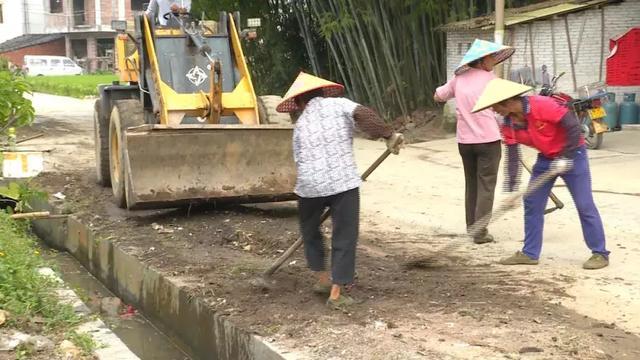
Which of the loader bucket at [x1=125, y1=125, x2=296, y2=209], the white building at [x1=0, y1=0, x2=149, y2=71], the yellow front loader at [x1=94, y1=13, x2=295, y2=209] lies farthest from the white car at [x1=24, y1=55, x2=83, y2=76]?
the loader bucket at [x1=125, y1=125, x2=296, y2=209]

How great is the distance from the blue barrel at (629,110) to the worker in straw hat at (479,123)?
7.11 metres

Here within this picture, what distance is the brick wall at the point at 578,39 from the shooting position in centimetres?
1295

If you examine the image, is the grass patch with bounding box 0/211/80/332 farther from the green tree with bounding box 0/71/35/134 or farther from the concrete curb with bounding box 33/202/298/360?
the green tree with bounding box 0/71/35/134

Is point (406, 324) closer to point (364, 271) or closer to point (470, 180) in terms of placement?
point (364, 271)

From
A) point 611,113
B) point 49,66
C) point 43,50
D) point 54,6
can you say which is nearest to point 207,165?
point 611,113

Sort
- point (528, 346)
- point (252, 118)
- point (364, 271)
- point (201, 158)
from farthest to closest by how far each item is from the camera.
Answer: point (252, 118) < point (201, 158) < point (364, 271) < point (528, 346)

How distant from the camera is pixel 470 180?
21.9 ft

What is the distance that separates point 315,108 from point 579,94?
8.50 meters

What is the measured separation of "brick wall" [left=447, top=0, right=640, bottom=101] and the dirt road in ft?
12.2

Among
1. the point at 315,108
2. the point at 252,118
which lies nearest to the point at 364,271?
the point at 315,108

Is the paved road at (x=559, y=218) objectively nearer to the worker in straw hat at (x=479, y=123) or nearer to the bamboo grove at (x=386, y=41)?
the worker in straw hat at (x=479, y=123)

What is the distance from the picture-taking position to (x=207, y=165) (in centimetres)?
743

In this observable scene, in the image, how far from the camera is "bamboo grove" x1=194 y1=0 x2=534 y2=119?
49.3ft

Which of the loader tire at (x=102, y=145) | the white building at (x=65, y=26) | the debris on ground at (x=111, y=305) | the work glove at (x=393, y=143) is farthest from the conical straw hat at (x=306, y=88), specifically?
the white building at (x=65, y=26)
